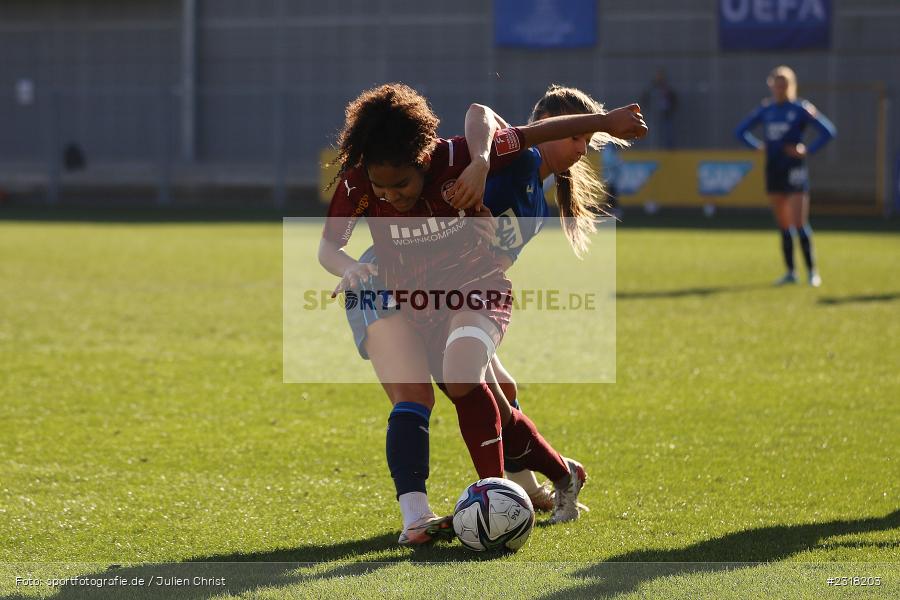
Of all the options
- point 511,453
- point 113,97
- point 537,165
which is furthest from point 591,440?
point 113,97

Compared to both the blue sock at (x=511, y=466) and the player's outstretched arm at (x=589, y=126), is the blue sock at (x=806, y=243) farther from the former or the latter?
the player's outstretched arm at (x=589, y=126)

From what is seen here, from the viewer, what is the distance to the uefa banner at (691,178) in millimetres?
25281

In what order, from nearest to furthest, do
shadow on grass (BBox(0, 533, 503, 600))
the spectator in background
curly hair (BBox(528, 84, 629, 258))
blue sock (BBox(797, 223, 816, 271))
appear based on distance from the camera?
shadow on grass (BBox(0, 533, 503, 600)), curly hair (BBox(528, 84, 629, 258)), blue sock (BBox(797, 223, 816, 271)), the spectator in background

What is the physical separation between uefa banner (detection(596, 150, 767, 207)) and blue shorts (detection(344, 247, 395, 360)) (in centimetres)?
2161

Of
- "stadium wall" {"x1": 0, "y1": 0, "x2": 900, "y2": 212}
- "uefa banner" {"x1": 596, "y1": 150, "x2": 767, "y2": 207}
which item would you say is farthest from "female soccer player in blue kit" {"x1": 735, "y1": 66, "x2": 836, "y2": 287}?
"stadium wall" {"x1": 0, "y1": 0, "x2": 900, "y2": 212}

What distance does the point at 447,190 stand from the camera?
14.0ft

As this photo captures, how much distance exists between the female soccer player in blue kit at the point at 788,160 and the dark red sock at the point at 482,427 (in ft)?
29.6

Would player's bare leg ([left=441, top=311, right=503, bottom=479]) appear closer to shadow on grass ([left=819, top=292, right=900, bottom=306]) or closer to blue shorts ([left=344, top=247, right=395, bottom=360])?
blue shorts ([left=344, top=247, right=395, bottom=360])

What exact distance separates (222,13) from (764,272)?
21.5 meters

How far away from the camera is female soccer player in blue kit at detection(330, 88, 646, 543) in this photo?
4219 millimetres

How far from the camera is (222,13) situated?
3225 cm

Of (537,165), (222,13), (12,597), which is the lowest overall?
(12,597)

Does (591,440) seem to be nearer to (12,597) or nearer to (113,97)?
(12,597)

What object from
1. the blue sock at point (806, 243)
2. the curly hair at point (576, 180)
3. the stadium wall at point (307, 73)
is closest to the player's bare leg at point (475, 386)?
the curly hair at point (576, 180)
